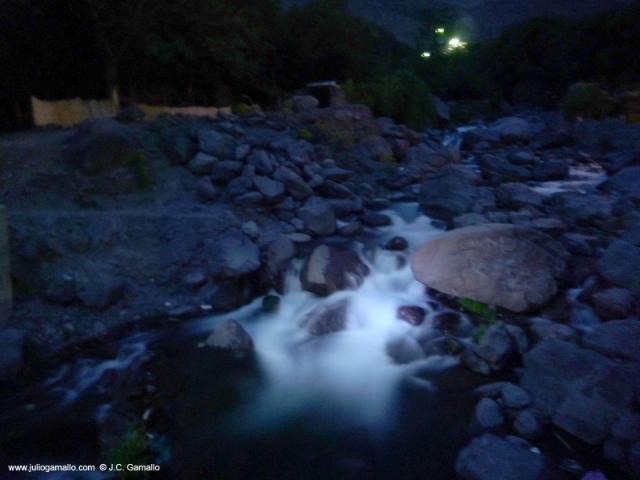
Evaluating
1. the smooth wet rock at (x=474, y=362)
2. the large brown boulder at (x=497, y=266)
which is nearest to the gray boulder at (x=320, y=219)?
the large brown boulder at (x=497, y=266)

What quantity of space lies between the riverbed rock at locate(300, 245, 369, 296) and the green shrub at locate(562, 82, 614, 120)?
44.7 ft

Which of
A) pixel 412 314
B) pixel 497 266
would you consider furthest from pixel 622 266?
pixel 412 314

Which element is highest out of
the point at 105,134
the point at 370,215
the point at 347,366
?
the point at 105,134

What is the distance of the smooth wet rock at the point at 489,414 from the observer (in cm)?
446

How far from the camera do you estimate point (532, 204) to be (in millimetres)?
9266

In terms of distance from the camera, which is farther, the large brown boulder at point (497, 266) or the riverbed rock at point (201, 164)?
the riverbed rock at point (201, 164)

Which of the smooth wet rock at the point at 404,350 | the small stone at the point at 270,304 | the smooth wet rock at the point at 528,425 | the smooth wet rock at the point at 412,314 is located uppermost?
the smooth wet rock at the point at 528,425

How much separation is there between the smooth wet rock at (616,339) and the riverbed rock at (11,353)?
557 cm

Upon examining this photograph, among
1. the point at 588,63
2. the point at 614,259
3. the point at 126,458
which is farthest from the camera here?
the point at 588,63

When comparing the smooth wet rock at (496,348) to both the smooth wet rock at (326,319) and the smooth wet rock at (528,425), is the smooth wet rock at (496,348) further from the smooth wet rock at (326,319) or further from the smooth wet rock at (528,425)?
the smooth wet rock at (326,319)

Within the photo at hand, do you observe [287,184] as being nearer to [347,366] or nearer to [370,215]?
[370,215]

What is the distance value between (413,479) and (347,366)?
169 cm

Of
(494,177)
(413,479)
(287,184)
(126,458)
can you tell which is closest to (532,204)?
(494,177)

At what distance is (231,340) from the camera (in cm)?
582
